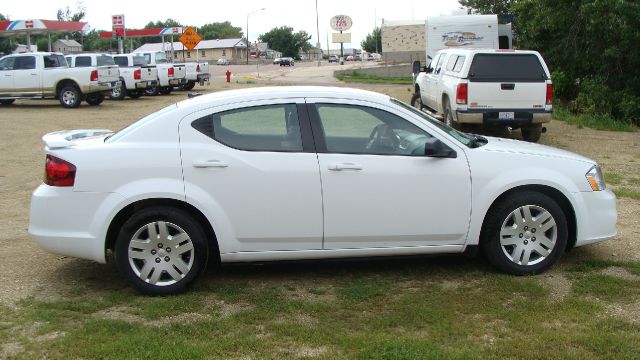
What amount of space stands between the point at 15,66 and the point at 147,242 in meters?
19.0

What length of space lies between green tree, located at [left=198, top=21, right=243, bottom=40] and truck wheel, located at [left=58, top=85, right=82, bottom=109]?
5372 inches

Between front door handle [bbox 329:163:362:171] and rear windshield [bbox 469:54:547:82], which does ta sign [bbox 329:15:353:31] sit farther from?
front door handle [bbox 329:163:362:171]

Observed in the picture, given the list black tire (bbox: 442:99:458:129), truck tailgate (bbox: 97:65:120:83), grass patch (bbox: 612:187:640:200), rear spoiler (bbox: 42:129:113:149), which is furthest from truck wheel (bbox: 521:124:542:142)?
truck tailgate (bbox: 97:65:120:83)

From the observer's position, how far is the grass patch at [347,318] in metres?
4.04

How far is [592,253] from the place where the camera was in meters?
5.99

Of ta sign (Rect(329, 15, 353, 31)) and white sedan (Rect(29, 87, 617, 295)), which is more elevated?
ta sign (Rect(329, 15, 353, 31))

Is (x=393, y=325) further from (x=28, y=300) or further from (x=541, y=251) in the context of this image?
(x=28, y=300)

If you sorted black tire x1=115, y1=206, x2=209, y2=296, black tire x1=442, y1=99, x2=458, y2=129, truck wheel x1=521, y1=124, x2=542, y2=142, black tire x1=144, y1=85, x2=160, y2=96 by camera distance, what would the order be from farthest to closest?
1. black tire x1=144, y1=85, x2=160, y2=96
2. black tire x1=442, y1=99, x2=458, y2=129
3. truck wheel x1=521, y1=124, x2=542, y2=142
4. black tire x1=115, y1=206, x2=209, y2=296

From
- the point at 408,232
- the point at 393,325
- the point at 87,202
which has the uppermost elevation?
the point at 87,202

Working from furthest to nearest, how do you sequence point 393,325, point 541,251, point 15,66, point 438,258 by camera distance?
point 15,66
point 438,258
point 541,251
point 393,325

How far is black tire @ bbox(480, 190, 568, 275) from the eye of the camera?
5.23 m

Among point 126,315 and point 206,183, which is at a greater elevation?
point 206,183

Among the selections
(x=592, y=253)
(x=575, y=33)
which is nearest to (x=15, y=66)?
(x=575, y=33)

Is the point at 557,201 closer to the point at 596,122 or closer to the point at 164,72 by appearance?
the point at 596,122
